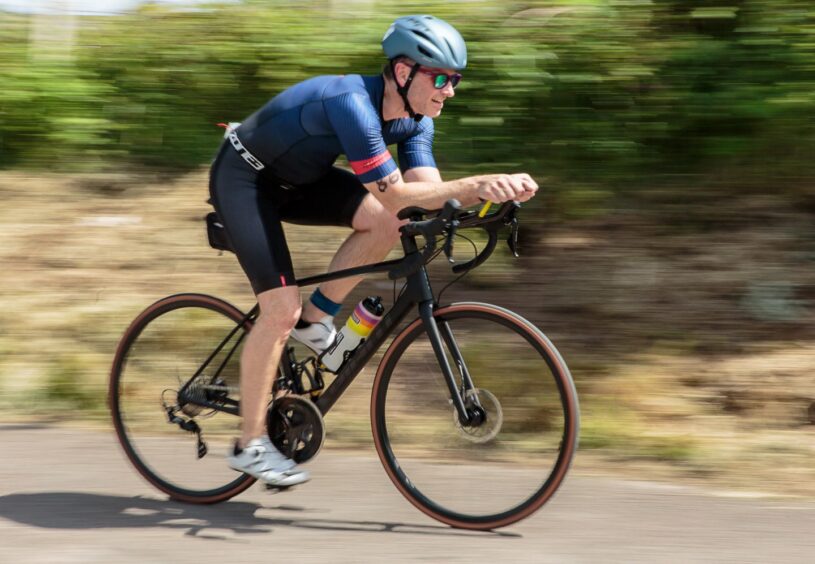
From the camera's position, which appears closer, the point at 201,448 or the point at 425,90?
the point at 425,90

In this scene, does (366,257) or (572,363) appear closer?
(366,257)

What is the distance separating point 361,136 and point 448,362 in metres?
0.91

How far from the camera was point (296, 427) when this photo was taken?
4.66m

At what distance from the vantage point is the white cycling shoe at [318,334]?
4.70 metres

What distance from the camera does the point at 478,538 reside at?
14.3 feet

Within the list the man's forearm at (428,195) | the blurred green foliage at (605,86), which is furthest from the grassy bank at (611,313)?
the man's forearm at (428,195)

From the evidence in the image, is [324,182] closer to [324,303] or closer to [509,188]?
[324,303]

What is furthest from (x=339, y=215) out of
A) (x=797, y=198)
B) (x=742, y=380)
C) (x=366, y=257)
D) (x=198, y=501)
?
(x=797, y=198)

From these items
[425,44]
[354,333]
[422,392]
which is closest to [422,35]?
[425,44]

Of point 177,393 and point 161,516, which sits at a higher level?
point 177,393

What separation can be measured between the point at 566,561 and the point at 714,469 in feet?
4.51

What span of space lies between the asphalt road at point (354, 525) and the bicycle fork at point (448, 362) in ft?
1.53

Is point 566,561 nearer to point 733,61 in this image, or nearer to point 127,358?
point 127,358

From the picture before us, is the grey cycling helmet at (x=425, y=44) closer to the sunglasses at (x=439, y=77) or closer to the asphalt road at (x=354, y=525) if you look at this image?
the sunglasses at (x=439, y=77)
